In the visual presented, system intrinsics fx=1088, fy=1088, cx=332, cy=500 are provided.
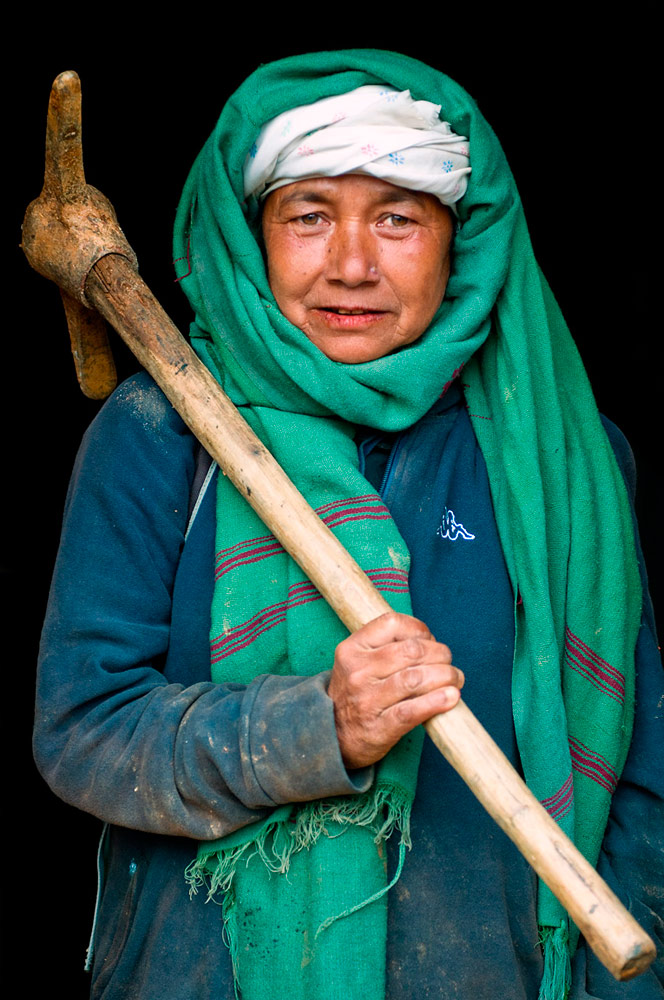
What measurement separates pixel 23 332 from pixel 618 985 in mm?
2481

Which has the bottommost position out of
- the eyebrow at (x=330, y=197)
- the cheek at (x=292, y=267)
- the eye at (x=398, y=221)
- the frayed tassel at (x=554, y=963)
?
the frayed tassel at (x=554, y=963)

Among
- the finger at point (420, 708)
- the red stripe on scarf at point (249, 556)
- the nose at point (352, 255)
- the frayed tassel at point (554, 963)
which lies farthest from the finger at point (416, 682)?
the nose at point (352, 255)

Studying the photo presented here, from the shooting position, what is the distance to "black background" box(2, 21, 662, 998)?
124 inches

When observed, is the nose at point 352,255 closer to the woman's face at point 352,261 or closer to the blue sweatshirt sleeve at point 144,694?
the woman's face at point 352,261

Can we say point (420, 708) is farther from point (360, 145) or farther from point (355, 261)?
point (360, 145)

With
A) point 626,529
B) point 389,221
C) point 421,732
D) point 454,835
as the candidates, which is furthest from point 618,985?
point 389,221

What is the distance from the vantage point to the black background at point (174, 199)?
3.15 metres

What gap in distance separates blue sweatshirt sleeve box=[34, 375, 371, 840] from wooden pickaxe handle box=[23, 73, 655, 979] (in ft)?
0.32

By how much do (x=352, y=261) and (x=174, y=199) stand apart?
5.66ft

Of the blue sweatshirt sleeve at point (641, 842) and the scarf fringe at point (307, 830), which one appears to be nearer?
the scarf fringe at point (307, 830)

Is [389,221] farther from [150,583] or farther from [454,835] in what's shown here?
[454,835]

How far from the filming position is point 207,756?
1.62 meters

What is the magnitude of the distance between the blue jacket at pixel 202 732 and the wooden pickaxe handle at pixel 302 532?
3.9 inches

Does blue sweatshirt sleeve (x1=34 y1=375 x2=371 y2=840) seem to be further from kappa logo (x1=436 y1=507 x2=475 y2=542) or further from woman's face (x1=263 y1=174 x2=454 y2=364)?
kappa logo (x1=436 y1=507 x2=475 y2=542)
